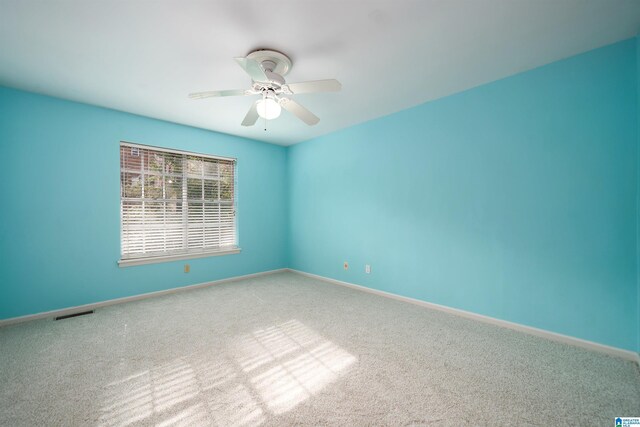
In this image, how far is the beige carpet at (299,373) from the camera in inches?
61.7

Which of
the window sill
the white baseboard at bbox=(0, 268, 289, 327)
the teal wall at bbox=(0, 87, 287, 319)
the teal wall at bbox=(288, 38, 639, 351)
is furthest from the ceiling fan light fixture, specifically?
the white baseboard at bbox=(0, 268, 289, 327)

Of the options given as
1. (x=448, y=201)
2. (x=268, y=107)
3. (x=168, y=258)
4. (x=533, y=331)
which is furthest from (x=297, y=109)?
(x=533, y=331)

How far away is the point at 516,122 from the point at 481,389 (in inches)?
94.2

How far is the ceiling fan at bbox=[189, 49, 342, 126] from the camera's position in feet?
6.70

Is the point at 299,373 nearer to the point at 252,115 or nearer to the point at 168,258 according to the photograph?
the point at 252,115

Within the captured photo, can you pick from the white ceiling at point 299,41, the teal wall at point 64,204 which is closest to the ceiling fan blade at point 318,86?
the white ceiling at point 299,41

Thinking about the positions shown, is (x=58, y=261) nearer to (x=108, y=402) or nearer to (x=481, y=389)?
(x=108, y=402)

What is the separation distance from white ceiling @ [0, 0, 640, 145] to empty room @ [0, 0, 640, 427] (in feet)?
0.06

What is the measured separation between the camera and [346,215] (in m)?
4.32

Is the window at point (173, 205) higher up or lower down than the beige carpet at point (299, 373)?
higher up

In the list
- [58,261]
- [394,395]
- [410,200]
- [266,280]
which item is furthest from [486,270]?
[58,261]

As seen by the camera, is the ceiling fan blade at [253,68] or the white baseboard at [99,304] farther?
the white baseboard at [99,304]

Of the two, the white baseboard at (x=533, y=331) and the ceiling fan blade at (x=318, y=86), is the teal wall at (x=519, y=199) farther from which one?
the ceiling fan blade at (x=318, y=86)

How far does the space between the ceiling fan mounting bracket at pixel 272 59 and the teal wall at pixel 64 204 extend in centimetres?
236
